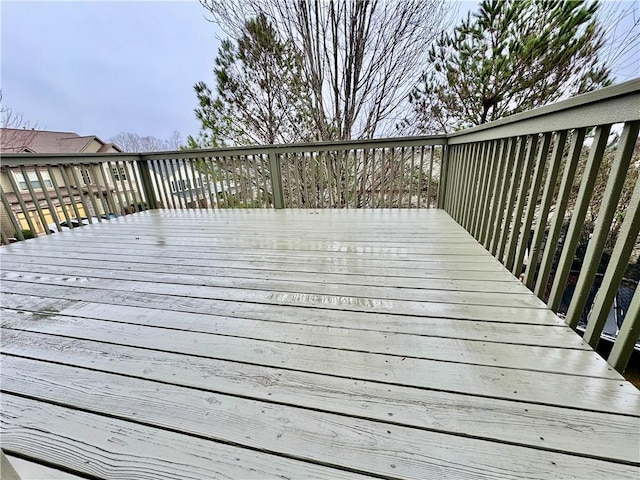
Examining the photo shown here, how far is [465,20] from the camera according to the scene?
13.5ft

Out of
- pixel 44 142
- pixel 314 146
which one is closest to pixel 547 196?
pixel 314 146

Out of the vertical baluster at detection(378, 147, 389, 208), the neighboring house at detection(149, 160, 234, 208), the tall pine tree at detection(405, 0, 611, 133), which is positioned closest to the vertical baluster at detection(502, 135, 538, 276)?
the vertical baluster at detection(378, 147, 389, 208)

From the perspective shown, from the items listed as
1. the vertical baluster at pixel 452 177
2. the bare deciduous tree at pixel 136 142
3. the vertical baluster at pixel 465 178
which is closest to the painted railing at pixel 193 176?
the vertical baluster at pixel 452 177

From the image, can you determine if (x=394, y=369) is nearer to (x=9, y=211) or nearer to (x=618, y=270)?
(x=618, y=270)

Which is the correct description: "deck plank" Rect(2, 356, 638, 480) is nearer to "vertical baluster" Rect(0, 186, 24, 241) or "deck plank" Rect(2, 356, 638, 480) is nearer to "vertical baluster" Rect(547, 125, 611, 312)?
"vertical baluster" Rect(547, 125, 611, 312)

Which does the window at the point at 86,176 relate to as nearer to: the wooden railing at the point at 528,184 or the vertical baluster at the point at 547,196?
the wooden railing at the point at 528,184

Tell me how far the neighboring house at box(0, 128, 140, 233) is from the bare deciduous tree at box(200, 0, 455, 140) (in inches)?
120

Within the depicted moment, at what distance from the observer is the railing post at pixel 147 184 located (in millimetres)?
4059

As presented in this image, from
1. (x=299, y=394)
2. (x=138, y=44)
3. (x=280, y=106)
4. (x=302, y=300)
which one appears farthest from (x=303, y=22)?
(x=138, y=44)

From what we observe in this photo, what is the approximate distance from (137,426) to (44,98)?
12.8 metres

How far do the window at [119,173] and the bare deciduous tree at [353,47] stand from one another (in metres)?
2.78

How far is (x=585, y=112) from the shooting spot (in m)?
1.04

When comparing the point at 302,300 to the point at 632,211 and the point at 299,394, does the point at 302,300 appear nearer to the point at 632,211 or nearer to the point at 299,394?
the point at 299,394

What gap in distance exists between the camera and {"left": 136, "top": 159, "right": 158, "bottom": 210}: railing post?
4.06 m
